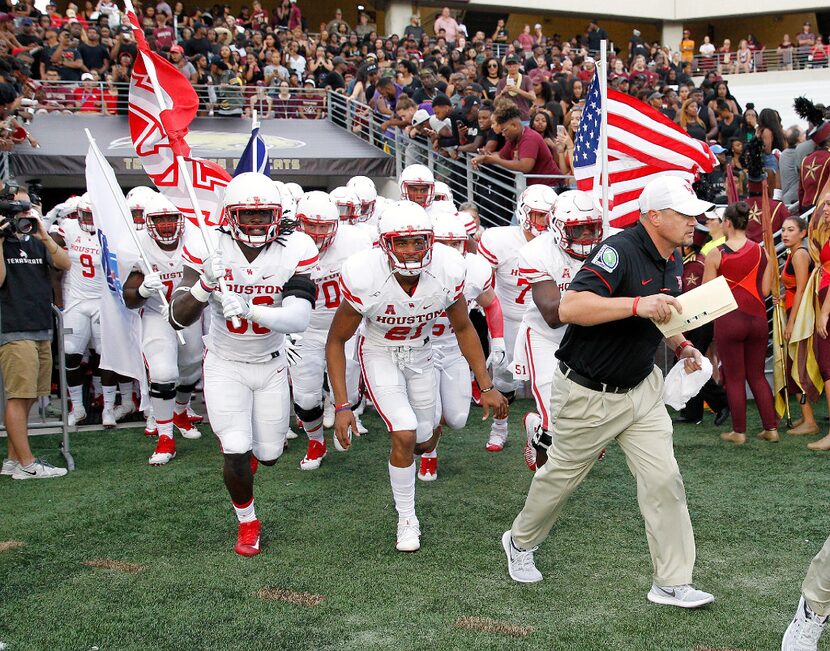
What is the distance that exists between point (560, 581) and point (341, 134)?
13154 mm

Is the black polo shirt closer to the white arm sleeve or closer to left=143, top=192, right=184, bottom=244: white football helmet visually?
the white arm sleeve

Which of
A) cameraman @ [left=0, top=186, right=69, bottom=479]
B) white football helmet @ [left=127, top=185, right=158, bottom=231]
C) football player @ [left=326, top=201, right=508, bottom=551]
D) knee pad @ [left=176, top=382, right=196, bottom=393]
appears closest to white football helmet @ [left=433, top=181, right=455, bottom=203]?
white football helmet @ [left=127, top=185, right=158, bottom=231]

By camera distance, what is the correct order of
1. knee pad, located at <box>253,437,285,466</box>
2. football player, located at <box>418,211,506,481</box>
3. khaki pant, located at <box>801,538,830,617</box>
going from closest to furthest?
1. khaki pant, located at <box>801,538,830,617</box>
2. knee pad, located at <box>253,437,285,466</box>
3. football player, located at <box>418,211,506,481</box>

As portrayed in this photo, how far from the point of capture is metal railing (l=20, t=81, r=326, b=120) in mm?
16594

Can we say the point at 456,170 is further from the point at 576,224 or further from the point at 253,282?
the point at 253,282

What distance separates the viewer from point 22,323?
6.94 m

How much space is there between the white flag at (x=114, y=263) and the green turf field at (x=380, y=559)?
923mm

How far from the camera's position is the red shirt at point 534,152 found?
34.8 feet

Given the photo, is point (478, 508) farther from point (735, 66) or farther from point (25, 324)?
point (735, 66)

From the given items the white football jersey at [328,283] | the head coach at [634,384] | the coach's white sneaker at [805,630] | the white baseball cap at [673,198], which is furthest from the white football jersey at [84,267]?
the coach's white sneaker at [805,630]

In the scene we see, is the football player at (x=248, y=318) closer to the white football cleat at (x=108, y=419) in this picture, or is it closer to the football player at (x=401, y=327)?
the football player at (x=401, y=327)

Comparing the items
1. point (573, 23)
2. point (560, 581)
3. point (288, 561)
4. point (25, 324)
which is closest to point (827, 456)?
point (560, 581)

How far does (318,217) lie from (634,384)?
11.8ft

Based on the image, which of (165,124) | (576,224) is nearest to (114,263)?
(165,124)
